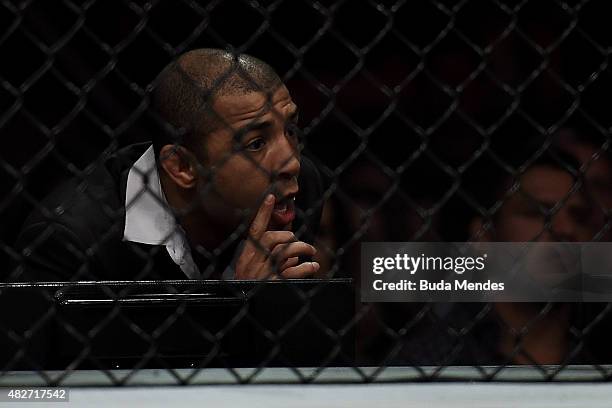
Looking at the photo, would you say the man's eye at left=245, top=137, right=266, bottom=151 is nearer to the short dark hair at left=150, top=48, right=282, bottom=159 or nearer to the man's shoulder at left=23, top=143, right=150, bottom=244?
the short dark hair at left=150, top=48, right=282, bottom=159

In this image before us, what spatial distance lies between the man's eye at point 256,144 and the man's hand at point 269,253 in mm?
80

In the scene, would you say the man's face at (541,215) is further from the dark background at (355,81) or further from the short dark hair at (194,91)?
the short dark hair at (194,91)

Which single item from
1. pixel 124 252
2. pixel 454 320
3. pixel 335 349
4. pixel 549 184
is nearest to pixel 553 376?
pixel 335 349

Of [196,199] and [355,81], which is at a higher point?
[355,81]

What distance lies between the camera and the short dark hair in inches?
60.2

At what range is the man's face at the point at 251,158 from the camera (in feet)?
4.89

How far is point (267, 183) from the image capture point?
154 centimetres

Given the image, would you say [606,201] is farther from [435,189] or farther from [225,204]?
[225,204]

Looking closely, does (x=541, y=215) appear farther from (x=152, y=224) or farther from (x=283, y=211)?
(x=152, y=224)

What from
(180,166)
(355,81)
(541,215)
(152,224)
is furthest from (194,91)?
(541,215)

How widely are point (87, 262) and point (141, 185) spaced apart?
20cm

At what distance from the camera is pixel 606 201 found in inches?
77.3

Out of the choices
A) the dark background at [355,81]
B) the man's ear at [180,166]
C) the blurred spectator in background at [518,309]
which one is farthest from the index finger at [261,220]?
the blurred spectator in background at [518,309]

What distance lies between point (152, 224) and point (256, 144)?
230 millimetres
